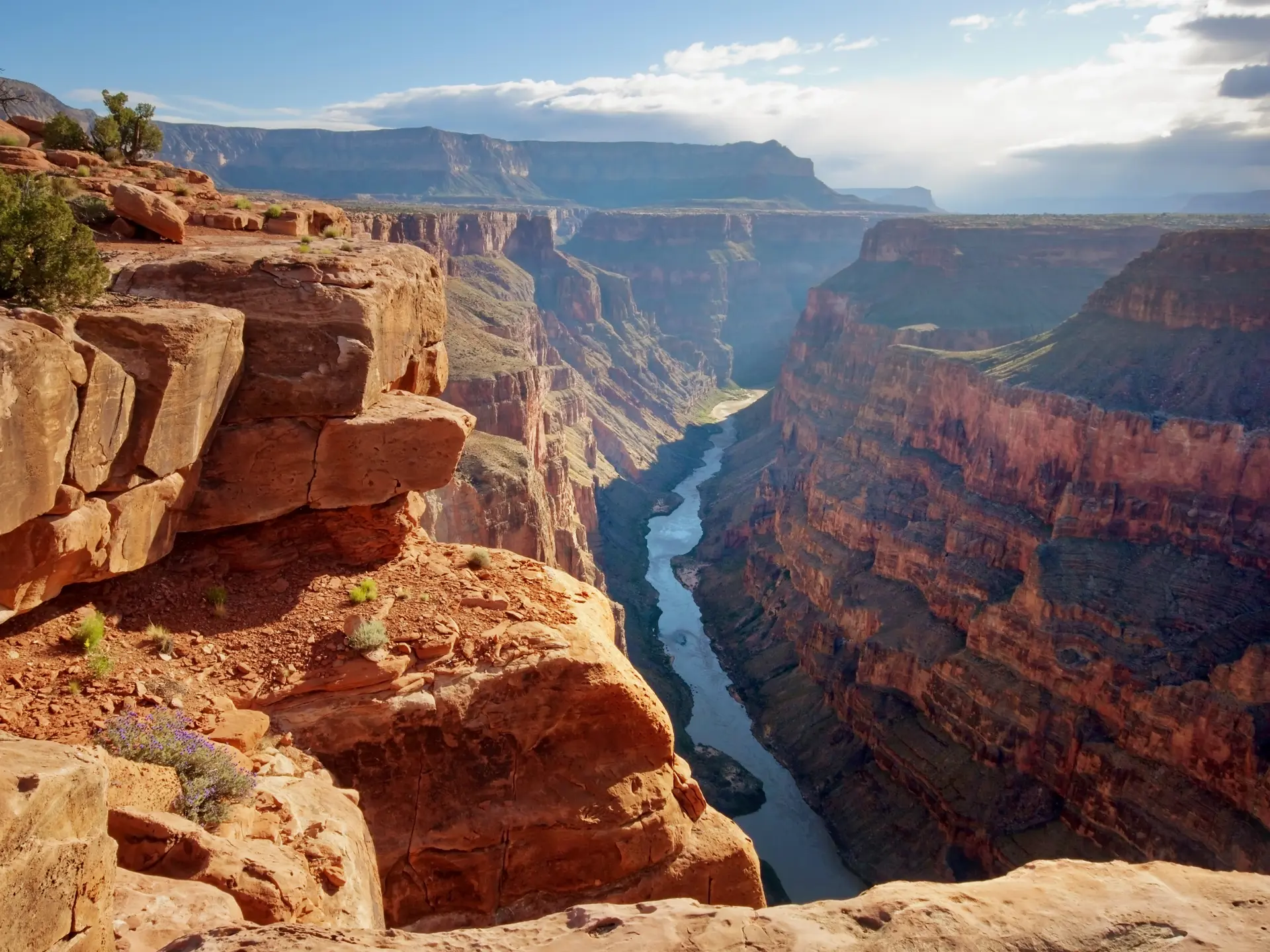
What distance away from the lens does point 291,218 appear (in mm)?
19672

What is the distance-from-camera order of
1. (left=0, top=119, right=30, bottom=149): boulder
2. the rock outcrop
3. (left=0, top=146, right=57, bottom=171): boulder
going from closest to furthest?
1. the rock outcrop
2. (left=0, top=146, right=57, bottom=171): boulder
3. (left=0, top=119, right=30, bottom=149): boulder

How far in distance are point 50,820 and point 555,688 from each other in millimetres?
7242

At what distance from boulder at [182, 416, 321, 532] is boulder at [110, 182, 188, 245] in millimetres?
4969

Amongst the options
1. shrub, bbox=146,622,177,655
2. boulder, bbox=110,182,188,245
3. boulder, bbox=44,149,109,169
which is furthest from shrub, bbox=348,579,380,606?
boulder, bbox=44,149,109,169

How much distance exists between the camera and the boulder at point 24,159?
62.0 ft

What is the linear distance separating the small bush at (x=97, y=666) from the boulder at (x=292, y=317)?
380 centimetres

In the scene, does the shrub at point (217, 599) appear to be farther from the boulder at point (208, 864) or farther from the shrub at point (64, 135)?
the shrub at point (64, 135)

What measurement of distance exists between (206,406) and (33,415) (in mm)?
3051

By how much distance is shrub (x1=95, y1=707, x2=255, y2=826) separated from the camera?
968 centimetres

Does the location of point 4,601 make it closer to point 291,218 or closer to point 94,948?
point 94,948

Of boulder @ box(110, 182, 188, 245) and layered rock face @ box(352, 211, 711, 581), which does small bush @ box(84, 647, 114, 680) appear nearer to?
boulder @ box(110, 182, 188, 245)

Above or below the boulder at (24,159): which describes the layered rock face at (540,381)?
below

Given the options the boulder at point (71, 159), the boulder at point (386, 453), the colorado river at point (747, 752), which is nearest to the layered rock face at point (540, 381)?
the colorado river at point (747, 752)

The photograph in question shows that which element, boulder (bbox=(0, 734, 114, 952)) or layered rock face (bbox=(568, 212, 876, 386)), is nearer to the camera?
boulder (bbox=(0, 734, 114, 952))
